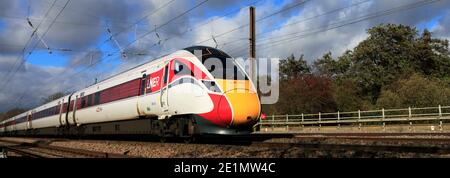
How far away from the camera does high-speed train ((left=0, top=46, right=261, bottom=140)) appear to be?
44.1 ft

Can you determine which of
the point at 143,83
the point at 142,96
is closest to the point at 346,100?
the point at 143,83

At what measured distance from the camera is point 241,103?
13.5 metres

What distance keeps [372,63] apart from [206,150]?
1587 inches

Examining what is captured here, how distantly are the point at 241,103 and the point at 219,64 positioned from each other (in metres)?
1.64

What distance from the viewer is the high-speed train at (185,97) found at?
13.4 metres

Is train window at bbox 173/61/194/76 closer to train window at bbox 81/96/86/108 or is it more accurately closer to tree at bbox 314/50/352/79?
train window at bbox 81/96/86/108

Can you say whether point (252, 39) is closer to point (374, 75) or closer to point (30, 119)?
point (374, 75)

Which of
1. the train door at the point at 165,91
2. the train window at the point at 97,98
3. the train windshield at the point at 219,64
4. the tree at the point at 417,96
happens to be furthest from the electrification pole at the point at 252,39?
the tree at the point at 417,96

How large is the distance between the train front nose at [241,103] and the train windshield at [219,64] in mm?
327

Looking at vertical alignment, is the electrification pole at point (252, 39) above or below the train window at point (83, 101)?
above

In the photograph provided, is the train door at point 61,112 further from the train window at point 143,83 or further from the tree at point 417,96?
the tree at point 417,96
